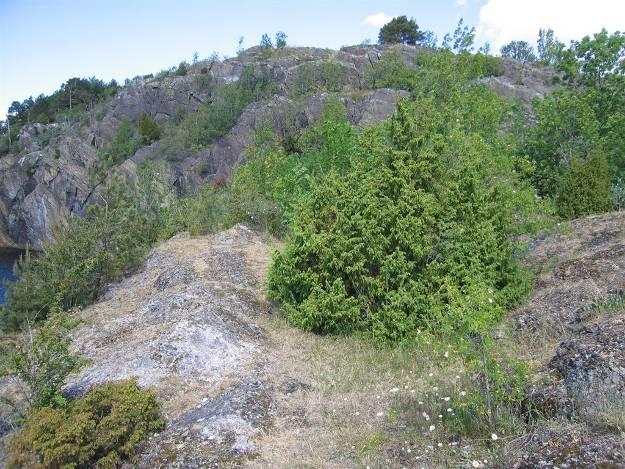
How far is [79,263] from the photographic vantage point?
14.9 m

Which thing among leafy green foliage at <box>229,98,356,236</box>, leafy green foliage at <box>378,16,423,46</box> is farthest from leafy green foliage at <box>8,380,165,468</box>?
leafy green foliage at <box>378,16,423,46</box>

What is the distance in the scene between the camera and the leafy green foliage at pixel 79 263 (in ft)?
49.4

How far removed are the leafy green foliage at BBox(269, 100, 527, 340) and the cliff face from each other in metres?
34.4

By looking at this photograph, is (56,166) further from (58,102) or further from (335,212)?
(335,212)

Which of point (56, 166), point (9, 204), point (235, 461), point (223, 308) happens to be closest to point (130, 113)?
point (56, 166)

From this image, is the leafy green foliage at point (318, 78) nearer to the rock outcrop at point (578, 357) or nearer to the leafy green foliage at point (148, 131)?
the leafy green foliage at point (148, 131)

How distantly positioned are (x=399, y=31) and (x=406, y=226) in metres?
67.6

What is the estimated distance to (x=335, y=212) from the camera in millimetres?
10133

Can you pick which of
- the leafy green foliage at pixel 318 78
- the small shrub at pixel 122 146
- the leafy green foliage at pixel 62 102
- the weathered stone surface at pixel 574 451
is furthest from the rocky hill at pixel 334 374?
the leafy green foliage at pixel 62 102

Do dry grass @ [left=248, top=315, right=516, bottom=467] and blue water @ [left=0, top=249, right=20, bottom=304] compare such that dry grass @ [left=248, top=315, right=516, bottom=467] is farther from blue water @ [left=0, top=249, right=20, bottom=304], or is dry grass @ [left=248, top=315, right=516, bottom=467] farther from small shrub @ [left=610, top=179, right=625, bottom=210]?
blue water @ [left=0, top=249, right=20, bottom=304]

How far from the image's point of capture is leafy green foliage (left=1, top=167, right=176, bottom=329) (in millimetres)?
15070

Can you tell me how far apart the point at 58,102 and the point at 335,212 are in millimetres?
89849

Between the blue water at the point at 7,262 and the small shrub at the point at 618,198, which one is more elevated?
the small shrub at the point at 618,198

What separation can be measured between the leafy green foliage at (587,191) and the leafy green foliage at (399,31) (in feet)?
192
